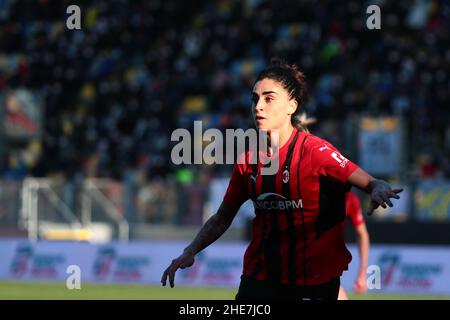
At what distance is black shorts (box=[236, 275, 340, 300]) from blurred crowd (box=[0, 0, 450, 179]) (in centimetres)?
1235

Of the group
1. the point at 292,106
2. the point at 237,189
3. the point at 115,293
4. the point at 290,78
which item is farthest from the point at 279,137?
the point at 115,293

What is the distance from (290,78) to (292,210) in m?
0.83

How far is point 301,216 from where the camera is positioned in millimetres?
6445

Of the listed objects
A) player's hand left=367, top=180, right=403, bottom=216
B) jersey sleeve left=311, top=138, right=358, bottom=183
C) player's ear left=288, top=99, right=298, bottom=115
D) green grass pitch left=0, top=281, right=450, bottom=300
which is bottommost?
green grass pitch left=0, top=281, right=450, bottom=300

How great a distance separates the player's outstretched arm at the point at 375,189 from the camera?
5746mm

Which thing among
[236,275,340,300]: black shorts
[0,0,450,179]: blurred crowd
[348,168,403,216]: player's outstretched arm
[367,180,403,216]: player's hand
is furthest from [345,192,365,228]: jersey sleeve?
[0,0,450,179]: blurred crowd

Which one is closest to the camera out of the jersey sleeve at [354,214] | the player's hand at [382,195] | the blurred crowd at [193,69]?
the player's hand at [382,195]

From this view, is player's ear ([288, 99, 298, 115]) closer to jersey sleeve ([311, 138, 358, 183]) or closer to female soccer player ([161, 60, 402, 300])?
female soccer player ([161, 60, 402, 300])

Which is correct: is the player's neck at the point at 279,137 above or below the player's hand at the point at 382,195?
above

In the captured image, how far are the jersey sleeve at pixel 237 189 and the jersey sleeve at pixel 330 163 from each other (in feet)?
1.83

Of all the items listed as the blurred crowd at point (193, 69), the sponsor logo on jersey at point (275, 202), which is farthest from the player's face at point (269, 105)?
the blurred crowd at point (193, 69)

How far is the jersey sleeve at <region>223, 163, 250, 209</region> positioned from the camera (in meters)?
6.79

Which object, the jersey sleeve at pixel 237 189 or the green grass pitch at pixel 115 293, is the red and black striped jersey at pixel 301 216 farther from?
the green grass pitch at pixel 115 293

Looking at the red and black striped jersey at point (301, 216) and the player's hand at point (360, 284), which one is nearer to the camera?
the red and black striped jersey at point (301, 216)
